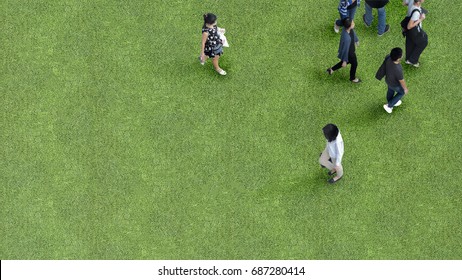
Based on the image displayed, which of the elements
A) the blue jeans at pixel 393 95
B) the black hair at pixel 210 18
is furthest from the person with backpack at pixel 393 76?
the black hair at pixel 210 18

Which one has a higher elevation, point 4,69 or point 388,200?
point 4,69

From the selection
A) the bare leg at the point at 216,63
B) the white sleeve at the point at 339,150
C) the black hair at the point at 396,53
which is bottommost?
the white sleeve at the point at 339,150

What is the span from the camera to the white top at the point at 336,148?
10.7 meters

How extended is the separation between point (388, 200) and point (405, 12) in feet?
12.8

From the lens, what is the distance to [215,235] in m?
11.7

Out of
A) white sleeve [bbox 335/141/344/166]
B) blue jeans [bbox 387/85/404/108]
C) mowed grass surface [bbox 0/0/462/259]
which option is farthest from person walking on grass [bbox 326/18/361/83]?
white sleeve [bbox 335/141/344/166]

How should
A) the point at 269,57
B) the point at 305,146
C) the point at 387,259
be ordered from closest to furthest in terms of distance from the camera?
the point at 387,259 < the point at 305,146 < the point at 269,57

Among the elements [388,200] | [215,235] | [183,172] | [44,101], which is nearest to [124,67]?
[44,101]

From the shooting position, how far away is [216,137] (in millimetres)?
12359

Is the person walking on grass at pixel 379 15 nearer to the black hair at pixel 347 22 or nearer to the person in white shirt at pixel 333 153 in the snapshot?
the black hair at pixel 347 22

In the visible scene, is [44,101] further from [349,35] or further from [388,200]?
[388,200]

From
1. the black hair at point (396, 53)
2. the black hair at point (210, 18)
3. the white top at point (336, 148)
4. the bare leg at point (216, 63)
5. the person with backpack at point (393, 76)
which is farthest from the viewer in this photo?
the bare leg at point (216, 63)

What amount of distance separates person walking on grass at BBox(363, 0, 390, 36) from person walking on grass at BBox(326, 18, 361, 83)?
95cm

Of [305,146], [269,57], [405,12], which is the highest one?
[405,12]
